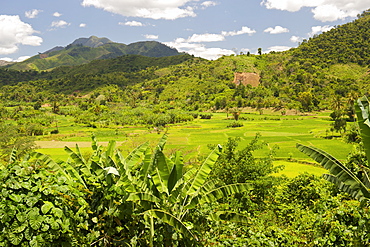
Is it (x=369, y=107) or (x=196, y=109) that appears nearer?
(x=369, y=107)

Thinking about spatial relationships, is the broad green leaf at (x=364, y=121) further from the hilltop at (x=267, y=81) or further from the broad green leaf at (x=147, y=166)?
the hilltop at (x=267, y=81)

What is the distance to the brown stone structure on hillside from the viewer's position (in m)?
143

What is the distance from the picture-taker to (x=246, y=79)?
478 feet

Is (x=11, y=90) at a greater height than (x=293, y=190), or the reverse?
(x=11, y=90)

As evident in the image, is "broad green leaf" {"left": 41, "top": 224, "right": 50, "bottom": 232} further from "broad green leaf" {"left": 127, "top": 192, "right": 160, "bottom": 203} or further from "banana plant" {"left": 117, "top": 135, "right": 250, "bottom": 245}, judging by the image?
"banana plant" {"left": 117, "top": 135, "right": 250, "bottom": 245}

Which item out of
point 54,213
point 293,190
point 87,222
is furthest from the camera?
point 293,190

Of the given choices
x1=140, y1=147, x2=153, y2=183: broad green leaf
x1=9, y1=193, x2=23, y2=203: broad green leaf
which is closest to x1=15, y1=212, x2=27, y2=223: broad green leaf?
x1=9, y1=193, x2=23, y2=203: broad green leaf

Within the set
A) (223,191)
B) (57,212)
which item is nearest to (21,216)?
(57,212)

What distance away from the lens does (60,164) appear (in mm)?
5219

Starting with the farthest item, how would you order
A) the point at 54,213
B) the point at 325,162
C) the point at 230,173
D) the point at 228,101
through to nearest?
the point at 228,101
the point at 230,173
the point at 325,162
the point at 54,213

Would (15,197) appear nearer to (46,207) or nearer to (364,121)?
(46,207)

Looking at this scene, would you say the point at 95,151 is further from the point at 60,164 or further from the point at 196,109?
the point at 196,109

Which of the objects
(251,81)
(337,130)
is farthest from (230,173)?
(251,81)

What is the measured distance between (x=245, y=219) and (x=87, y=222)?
2727 mm
